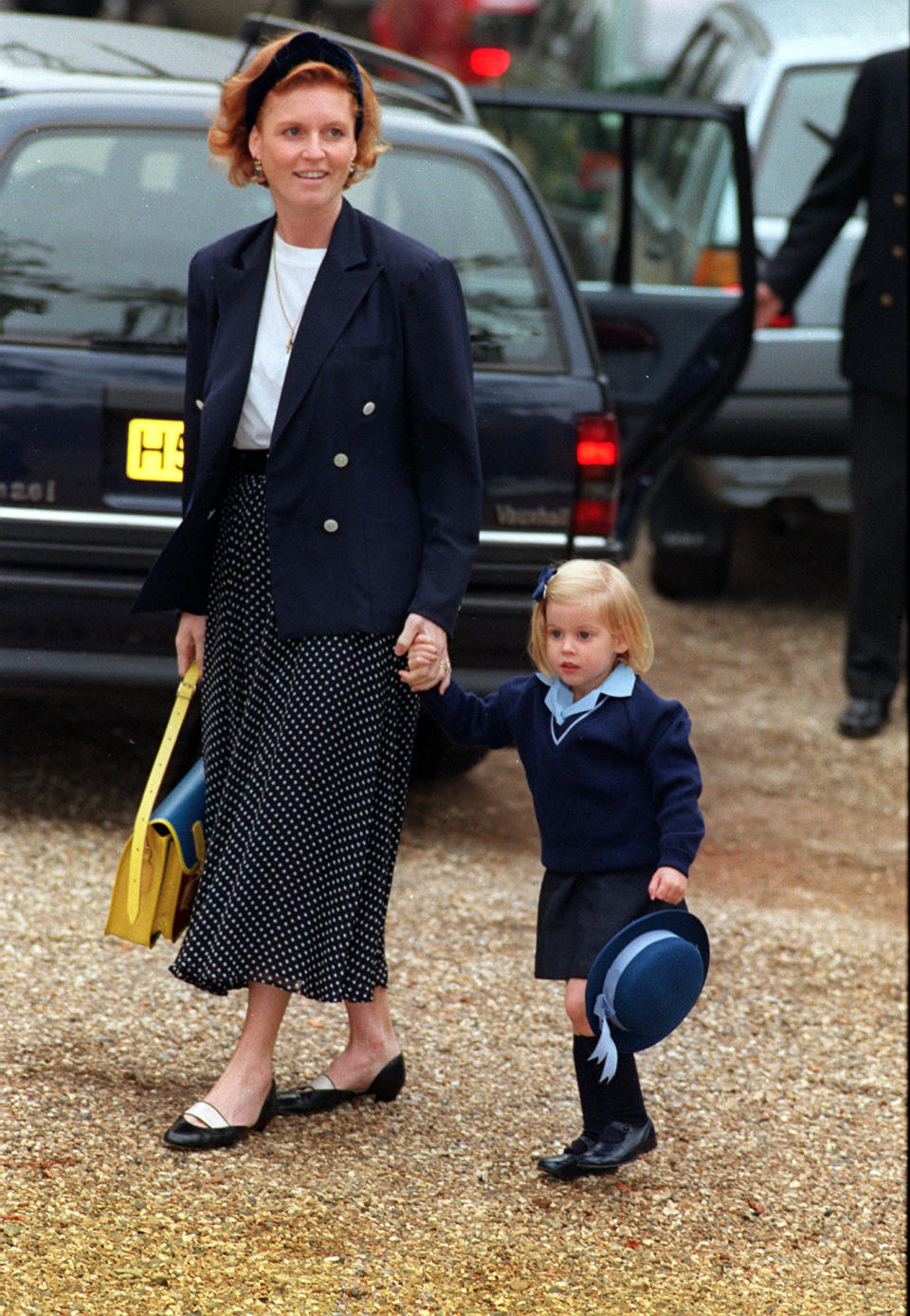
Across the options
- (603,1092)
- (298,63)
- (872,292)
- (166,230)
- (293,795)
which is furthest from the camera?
(872,292)

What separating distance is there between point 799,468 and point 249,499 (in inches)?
162

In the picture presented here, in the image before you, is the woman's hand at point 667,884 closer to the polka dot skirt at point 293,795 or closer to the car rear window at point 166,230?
the polka dot skirt at point 293,795

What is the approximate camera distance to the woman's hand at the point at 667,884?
8.92 feet

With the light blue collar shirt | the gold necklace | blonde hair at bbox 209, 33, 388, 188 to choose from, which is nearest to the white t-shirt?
the gold necklace

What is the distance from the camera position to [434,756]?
170 inches

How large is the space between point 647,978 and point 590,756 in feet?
1.14

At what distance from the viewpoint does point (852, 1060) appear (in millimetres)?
3822

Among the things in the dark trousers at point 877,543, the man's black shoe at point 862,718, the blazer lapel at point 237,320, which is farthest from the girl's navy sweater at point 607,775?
the man's black shoe at point 862,718

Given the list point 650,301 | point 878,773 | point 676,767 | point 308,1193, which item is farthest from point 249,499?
point 878,773

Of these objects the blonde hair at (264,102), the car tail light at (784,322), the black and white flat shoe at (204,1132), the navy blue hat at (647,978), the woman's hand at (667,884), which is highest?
the blonde hair at (264,102)

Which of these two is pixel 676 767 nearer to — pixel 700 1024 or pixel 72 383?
pixel 700 1024

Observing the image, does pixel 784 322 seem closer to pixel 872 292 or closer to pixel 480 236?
pixel 872 292

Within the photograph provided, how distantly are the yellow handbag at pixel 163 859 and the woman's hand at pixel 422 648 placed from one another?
436mm

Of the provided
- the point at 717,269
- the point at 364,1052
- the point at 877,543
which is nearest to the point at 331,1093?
the point at 364,1052
